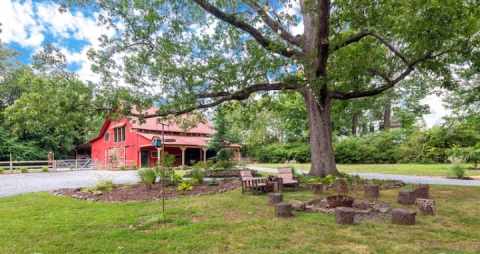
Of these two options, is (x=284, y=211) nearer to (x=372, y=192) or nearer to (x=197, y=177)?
(x=372, y=192)

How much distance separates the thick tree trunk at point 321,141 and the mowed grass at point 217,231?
382 centimetres

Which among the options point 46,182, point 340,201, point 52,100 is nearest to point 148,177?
point 52,100

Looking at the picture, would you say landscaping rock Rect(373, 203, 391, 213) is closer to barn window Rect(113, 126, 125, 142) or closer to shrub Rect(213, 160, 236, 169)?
shrub Rect(213, 160, 236, 169)

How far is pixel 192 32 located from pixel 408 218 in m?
8.38

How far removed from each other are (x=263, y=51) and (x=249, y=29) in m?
0.87

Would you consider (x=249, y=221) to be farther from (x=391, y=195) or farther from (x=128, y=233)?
(x=391, y=195)

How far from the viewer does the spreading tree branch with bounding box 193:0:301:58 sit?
8.94 m

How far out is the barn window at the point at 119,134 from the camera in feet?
91.3

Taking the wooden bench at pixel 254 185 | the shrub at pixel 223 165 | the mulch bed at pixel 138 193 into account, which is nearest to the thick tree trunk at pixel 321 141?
the wooden bench at pixel 254 185

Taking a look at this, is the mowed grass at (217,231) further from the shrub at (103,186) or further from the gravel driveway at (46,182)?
the gravel driveway at (46,182)

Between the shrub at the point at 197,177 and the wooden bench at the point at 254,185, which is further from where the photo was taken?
the shrub at the point at 197,177

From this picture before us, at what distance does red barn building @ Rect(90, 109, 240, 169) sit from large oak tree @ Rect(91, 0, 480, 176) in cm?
1416

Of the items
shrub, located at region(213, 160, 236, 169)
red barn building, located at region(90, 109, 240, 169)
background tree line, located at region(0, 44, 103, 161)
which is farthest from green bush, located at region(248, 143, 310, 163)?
background tree line, located at region(0, 44, 103, 161)

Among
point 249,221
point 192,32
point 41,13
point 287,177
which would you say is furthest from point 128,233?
point 41,13
